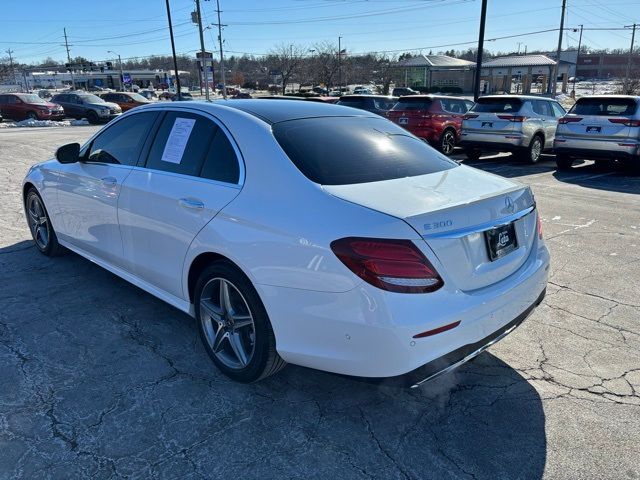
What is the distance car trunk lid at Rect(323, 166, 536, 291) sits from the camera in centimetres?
238

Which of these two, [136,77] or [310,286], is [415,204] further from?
[136,77]

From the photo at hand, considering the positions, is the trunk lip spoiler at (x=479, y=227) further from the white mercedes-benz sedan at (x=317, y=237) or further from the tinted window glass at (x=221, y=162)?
the tinted window glass at (x=221, y=162)

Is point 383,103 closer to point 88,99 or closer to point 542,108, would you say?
point 542,108

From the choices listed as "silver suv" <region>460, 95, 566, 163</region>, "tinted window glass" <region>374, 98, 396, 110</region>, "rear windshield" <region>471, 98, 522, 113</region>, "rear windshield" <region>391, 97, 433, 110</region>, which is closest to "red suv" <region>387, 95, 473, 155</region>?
"rear windshield" <region>391, 97, 433, 110</region>

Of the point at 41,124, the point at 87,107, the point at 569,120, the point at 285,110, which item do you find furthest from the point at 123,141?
the point at 87,107

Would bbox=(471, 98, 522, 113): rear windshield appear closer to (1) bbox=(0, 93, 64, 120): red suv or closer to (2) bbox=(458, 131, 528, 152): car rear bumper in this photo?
(2) bbox=(458, 131, 528, 152): car rear bumper

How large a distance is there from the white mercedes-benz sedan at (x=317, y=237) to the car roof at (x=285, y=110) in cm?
2

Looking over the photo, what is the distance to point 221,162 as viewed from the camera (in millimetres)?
3062

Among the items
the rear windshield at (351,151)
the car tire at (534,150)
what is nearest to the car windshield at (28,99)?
the car tire at (534,150)

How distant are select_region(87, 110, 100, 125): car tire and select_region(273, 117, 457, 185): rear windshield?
92.3 ft

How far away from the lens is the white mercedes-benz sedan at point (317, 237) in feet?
7.55

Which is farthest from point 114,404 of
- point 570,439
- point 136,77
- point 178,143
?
point 136,77

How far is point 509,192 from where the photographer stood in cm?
286

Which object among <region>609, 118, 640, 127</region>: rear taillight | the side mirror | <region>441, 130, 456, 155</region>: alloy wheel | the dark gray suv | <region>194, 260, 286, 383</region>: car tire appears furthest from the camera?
the dark gray suv
